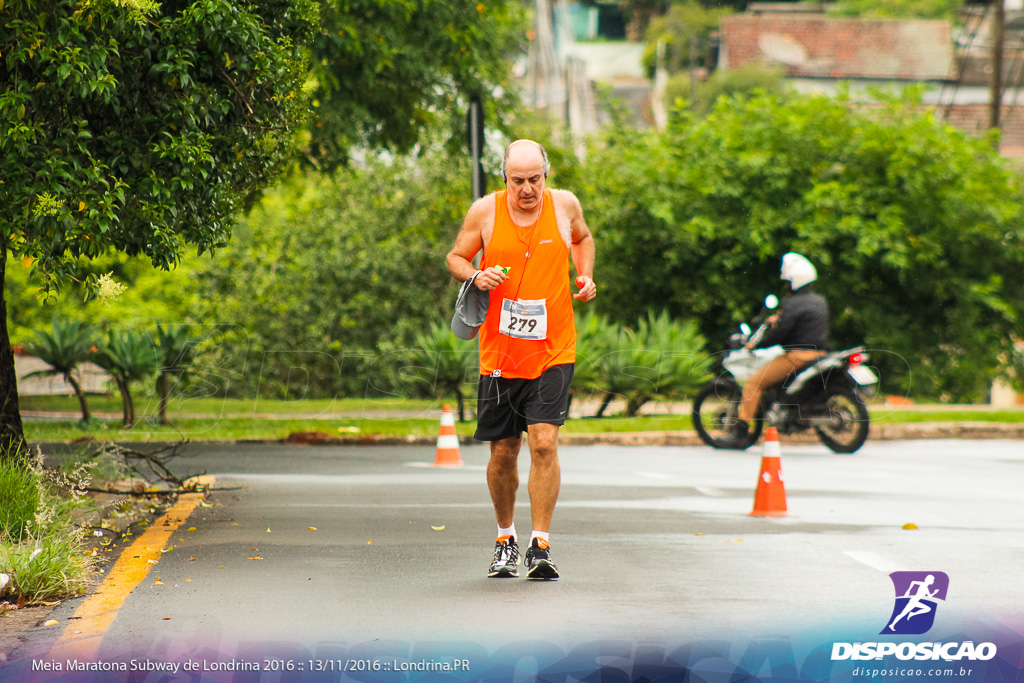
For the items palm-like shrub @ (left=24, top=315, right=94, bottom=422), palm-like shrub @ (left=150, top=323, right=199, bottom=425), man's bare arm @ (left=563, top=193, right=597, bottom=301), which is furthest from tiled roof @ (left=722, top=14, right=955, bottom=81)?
man's bare arm @ (left=563, top=193, right=597, bottom=301)

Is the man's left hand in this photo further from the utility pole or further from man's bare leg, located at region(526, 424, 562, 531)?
the utility pole

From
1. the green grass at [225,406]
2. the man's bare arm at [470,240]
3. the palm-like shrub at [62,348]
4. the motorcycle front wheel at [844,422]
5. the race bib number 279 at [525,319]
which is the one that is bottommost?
the green grass at [225,406]

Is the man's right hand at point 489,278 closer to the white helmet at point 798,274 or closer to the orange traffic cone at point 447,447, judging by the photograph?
the orange traffic cone at point 447,447

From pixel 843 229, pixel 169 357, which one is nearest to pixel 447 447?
pixel 169 357

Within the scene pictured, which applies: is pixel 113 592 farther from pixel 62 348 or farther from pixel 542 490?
pixel 62 348

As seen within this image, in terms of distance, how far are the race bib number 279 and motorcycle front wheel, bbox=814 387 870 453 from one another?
8.12 metres

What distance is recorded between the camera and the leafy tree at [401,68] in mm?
13898

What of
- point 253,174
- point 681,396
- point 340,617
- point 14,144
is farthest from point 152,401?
point 340,617

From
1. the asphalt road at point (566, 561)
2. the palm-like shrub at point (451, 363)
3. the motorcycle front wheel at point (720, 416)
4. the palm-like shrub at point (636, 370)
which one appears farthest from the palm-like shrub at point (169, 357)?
the motorcycle front wheel at point (720, 416)

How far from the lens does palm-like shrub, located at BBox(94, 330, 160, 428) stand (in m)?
14.3

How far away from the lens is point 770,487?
874 centimetres

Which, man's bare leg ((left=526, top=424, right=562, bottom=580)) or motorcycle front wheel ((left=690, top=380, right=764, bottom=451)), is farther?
motorcycle front wheel ((left=690, top=380, right=764, bottom=451))

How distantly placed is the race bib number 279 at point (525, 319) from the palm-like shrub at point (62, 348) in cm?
945

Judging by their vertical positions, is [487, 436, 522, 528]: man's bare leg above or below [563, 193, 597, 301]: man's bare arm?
below
